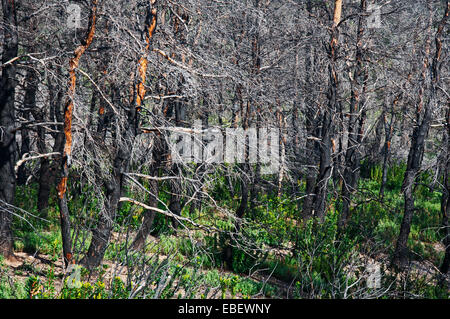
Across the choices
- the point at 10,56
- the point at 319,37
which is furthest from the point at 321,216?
the point at 10,56

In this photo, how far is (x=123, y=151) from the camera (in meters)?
6.84

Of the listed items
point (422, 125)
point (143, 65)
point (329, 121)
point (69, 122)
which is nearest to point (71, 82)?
point (69, 122)

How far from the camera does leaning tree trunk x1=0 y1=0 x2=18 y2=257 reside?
7168 mm

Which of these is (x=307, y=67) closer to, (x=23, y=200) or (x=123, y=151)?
(x=123, y=151)

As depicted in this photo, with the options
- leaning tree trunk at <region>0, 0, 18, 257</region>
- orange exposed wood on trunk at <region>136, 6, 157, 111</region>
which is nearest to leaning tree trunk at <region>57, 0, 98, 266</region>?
orange exposed wood on trunk at <region>136, 6, 157, 111</region>

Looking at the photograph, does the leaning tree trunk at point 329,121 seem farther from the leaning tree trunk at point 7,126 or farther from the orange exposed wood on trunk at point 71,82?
the leaning tree trunk at point 7,126

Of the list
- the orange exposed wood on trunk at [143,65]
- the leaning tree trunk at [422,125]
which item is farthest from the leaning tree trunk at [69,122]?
the leaning tree trunk at [422,125]

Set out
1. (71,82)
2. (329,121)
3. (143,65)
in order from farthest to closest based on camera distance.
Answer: (329,121), (143,65), (71,82)

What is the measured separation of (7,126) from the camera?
24.2ft

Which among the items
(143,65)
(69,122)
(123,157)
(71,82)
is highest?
(143,65)

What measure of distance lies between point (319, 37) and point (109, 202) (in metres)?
4.91

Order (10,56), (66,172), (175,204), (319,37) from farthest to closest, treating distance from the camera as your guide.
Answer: (175,204)
(319,37)
(10,56)
(66,172)

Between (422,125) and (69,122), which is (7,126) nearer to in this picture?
(69,122)

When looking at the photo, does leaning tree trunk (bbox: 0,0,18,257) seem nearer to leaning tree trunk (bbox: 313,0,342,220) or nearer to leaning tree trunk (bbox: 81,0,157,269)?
leaning tree trunk (bbox: 81,0,157,269)
